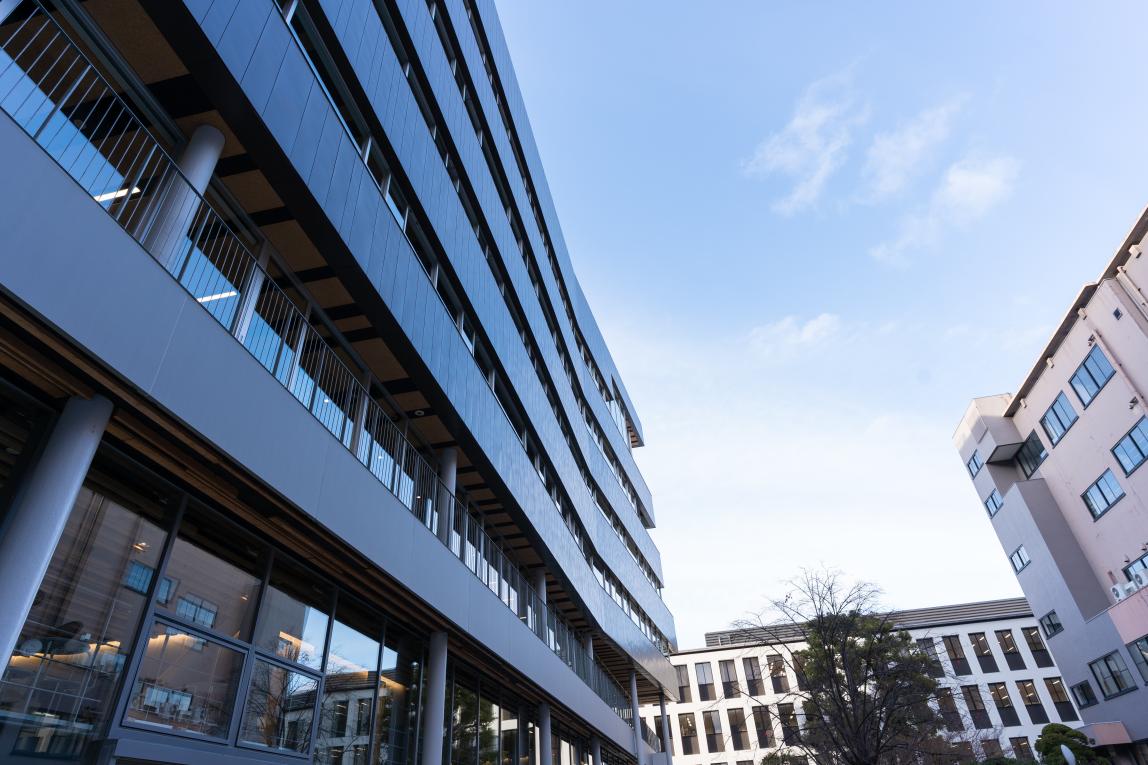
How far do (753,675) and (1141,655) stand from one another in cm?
3584

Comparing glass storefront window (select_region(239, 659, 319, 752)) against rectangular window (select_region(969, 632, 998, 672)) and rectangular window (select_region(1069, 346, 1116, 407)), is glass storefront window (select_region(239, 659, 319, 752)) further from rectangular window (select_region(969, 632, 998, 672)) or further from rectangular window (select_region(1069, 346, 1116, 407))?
rectangular window (select_region(969, 632, 998, 672))

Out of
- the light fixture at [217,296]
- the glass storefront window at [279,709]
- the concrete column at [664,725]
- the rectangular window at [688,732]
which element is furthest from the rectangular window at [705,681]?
the light fixture at [217,296]

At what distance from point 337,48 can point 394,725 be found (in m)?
11.2

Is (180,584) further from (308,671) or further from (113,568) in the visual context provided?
(308,671)

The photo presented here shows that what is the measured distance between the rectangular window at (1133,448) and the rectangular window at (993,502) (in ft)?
33.0

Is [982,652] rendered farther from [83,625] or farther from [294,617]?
[83,625]

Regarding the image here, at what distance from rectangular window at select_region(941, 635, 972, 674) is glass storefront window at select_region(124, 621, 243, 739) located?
63937 millimetres

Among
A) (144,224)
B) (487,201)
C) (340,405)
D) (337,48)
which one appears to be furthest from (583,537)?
(144,224)

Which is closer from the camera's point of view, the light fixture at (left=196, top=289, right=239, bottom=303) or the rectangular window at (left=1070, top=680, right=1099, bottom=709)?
the light fixture at (left=196, top=289, right=239, bottom=303)

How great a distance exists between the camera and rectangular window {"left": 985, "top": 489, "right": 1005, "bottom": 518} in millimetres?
40844

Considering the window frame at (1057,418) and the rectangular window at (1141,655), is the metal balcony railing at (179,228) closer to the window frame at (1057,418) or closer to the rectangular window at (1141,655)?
the rectangular window at (1141,655)

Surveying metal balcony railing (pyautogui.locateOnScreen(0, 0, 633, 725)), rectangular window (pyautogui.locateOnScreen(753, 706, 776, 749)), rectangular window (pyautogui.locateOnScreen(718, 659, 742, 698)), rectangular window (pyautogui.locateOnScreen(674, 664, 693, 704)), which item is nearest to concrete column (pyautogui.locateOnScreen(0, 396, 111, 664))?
metal balcony railing (pyautogui.locateOnScreen(0, 0, 633, 725))

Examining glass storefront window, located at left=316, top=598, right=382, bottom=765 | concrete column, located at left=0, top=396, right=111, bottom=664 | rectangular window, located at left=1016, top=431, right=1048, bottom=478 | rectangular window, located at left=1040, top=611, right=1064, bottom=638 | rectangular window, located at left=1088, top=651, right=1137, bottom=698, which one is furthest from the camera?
rectangular window, located at left=1016, top=431, right=1048, bottom=478

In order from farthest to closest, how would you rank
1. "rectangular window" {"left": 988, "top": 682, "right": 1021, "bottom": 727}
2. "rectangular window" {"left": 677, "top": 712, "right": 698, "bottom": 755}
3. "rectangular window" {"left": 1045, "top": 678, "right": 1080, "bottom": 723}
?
"rectangular window" {"left": 677, "top": 712, "right": 698, "bottom": 755} → "rectangular window" {"left": 988, "top": 682, "right": 1021, "bottom": 727} → "rectangular window" {"left": 1045, "top": 678, "right": 1080, "bottom": 723}
